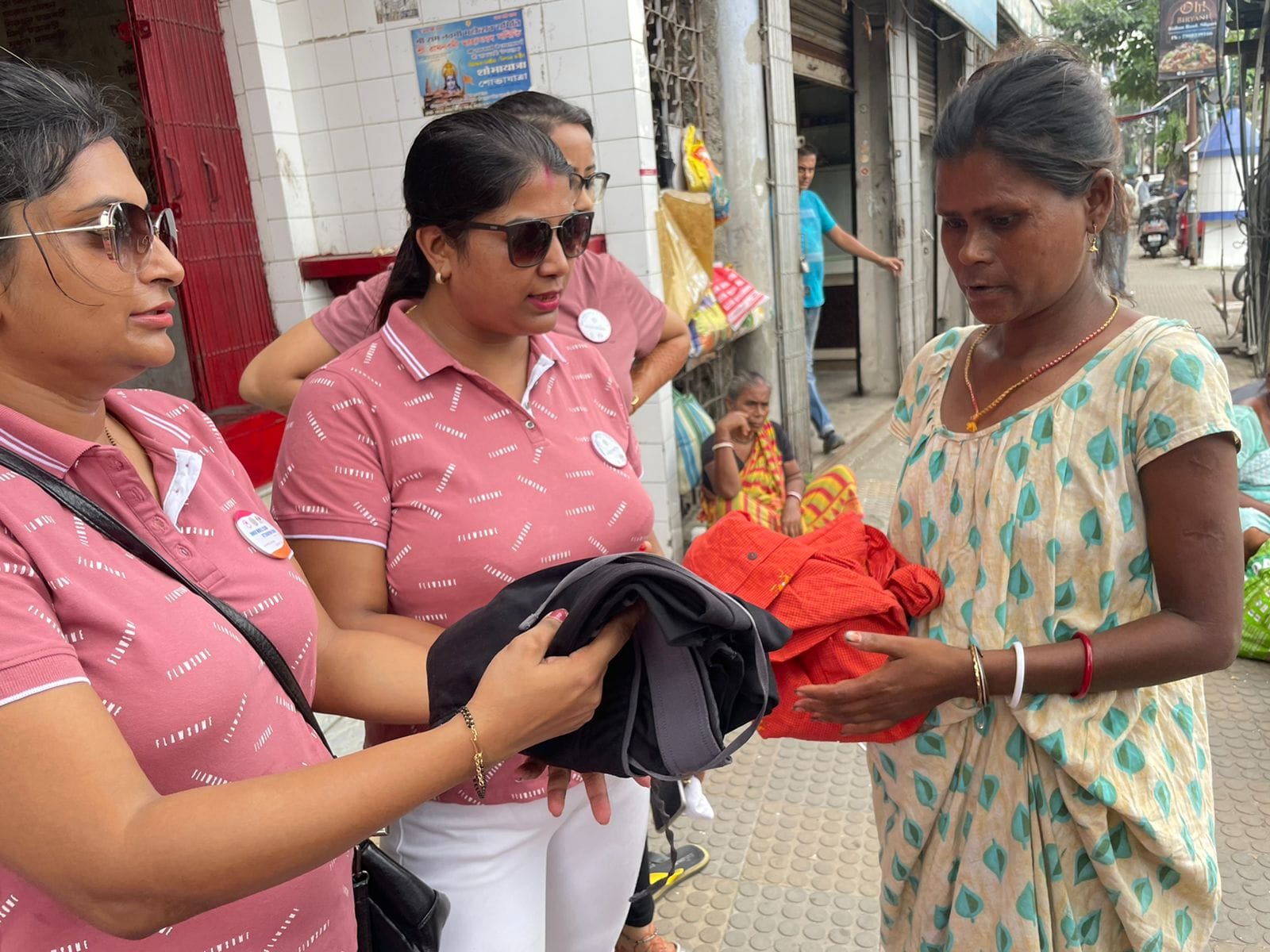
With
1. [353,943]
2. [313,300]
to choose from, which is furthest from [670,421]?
[353,943]

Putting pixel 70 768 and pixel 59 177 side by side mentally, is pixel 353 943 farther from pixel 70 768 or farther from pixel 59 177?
pixel 59 177

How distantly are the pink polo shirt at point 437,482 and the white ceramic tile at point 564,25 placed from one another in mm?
2908

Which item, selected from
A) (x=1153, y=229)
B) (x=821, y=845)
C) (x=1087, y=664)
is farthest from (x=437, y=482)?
(x=1153, y=229)

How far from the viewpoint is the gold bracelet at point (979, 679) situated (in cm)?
139

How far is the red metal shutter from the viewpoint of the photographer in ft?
12.4

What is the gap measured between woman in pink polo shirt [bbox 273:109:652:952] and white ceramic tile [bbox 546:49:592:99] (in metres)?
2.64

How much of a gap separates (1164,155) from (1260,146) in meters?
32.0

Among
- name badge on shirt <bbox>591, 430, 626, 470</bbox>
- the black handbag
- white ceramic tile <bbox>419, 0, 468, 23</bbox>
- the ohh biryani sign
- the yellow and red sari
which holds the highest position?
the ohh biryani sign

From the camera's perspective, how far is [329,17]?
4320 mm

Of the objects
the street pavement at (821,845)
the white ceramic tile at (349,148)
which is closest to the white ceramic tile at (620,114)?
the white ceramic tile at (349,148)

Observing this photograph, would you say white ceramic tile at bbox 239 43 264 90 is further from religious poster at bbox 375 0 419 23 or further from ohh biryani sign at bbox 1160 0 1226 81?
ohh biryani sign at bbox 1160 0 1226 81

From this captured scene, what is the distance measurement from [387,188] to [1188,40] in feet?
35.0

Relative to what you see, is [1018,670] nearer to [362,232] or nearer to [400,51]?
[362,232]

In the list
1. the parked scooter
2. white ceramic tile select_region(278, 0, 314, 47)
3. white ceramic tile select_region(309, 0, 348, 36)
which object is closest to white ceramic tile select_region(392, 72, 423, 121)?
white ceramic tile select_region(309, 0, 348, 36)
